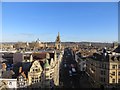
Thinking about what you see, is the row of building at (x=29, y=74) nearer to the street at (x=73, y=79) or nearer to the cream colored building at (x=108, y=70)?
the street at (x=73, y=79)

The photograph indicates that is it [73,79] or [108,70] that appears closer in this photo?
[108,70]

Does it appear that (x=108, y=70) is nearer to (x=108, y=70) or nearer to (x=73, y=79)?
(x=108, y=70)

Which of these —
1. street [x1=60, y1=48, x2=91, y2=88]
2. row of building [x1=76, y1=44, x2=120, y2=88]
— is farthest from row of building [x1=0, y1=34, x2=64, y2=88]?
row of building [x1=76, y1=44, x2=120, y2=88]

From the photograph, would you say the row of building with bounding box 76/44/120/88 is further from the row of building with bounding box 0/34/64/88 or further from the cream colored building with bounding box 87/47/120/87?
the row of building with bounding box 0/34/64/88

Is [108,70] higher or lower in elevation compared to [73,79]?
higher

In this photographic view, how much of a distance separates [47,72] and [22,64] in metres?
0.48

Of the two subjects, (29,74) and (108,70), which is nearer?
(29,74)

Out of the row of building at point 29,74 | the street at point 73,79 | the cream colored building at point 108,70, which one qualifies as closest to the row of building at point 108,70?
the cream colored building at point 108,70

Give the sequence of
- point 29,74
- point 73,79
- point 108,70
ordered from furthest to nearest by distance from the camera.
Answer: point 73,79 → point 108,70 → point 29,74

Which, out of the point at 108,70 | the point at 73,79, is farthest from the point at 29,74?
the point at 73,79

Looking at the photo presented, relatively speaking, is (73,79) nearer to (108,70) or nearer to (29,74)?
(108,70)

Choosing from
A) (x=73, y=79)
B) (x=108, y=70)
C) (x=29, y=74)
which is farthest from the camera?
(x=73, y=79)

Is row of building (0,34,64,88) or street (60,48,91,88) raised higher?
row of building (0,34,64,88)

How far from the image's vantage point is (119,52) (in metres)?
4.39
